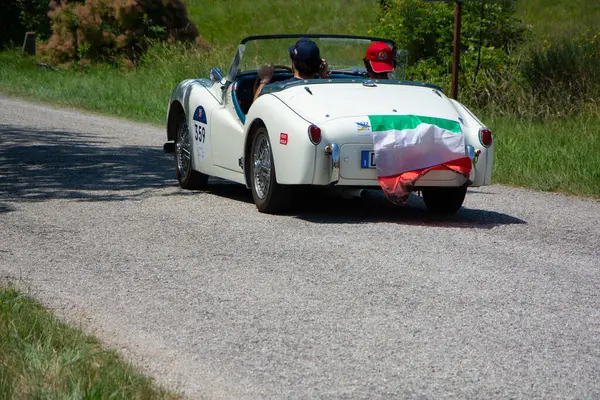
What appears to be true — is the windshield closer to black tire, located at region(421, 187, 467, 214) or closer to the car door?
the car door

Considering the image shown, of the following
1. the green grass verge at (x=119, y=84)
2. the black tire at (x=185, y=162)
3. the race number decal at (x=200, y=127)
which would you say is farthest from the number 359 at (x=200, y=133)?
the green grass verge at (x=119, y=84)

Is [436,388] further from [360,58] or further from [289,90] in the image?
[360,58]

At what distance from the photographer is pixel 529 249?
7301 mm

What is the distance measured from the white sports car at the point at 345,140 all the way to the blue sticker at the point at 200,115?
5cm

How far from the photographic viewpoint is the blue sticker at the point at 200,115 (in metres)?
9.77

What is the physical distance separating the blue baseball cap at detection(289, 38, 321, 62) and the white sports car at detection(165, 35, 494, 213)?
0.36 metres

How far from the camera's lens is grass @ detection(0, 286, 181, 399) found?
12.8 feet

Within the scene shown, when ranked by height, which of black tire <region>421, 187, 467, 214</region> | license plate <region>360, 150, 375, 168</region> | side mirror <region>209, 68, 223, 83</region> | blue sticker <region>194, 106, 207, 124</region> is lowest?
black tire <region>421, 187, 467, 214</region>

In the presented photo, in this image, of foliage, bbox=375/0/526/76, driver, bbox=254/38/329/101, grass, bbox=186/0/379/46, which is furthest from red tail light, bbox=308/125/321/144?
grass, bbox=186/0/379/46

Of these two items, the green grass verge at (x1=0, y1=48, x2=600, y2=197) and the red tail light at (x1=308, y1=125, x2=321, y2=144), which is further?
the green grass verge at (x1=0, y1=48, x2=600, y2=197)

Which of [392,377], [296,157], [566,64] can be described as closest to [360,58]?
[296,157]

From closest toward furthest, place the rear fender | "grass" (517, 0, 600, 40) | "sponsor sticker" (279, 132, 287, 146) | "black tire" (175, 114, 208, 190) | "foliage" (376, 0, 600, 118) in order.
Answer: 1. "sponsor sticker" (279, 132, 287, 146)
2. the rear fender
3. "black tire" (175, 114, 208, 190)
4. "foliage" (376, 0, 600, 118)
5. "grass" (517, 0, 600, 40)

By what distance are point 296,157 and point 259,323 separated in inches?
114

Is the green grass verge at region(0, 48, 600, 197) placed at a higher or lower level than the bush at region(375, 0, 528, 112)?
lower
